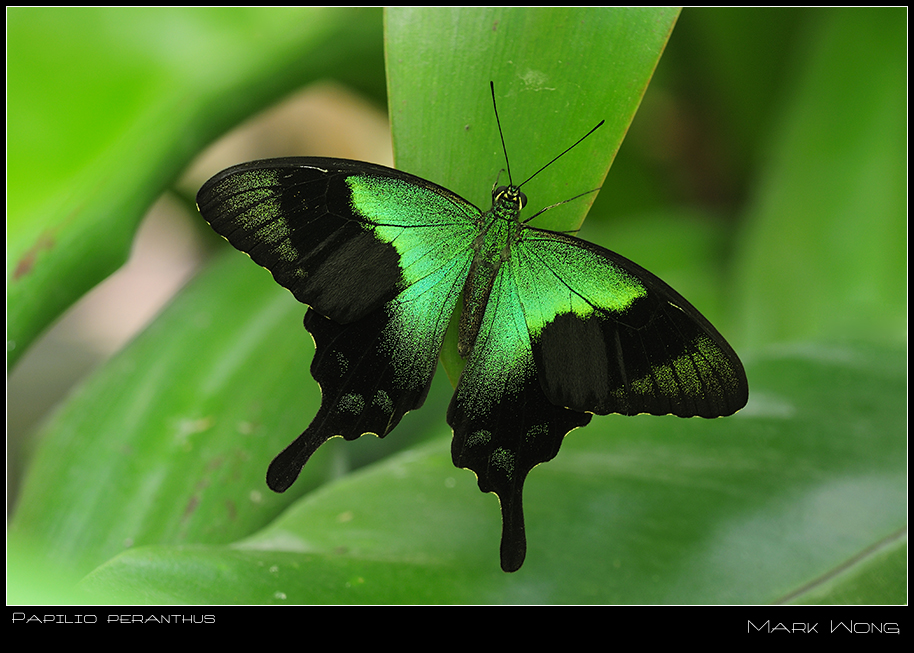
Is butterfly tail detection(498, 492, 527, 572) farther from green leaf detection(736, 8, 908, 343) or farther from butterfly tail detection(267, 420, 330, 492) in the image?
green leaf detection(736, 8, 908, 343)

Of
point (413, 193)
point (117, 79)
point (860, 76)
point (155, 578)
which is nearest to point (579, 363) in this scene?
point (413, 193)

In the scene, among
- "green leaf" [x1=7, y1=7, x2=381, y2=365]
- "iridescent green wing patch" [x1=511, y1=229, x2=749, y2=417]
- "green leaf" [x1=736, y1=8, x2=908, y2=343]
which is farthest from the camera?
"green leaf" [x1=736, y1=8, x2=908, y2=343]

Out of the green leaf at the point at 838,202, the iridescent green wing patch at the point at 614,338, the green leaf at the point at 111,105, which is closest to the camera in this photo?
the iridescent green wing patch at the point at 614,338

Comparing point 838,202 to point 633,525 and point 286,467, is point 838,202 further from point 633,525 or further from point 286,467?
point 286,467

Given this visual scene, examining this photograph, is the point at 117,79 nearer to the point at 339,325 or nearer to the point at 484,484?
the point at 339,325

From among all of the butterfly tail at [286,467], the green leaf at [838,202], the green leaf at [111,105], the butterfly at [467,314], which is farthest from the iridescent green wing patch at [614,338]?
the green leaf at [838,202]

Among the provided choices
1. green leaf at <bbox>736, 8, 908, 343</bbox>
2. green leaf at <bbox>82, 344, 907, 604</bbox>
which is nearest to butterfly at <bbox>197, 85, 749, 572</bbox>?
green leaf at <bbox>82, 344, 907, 604</bbox>

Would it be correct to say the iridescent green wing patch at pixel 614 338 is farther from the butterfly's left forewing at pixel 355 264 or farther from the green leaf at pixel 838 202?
the green leaf at pixel 838 202
